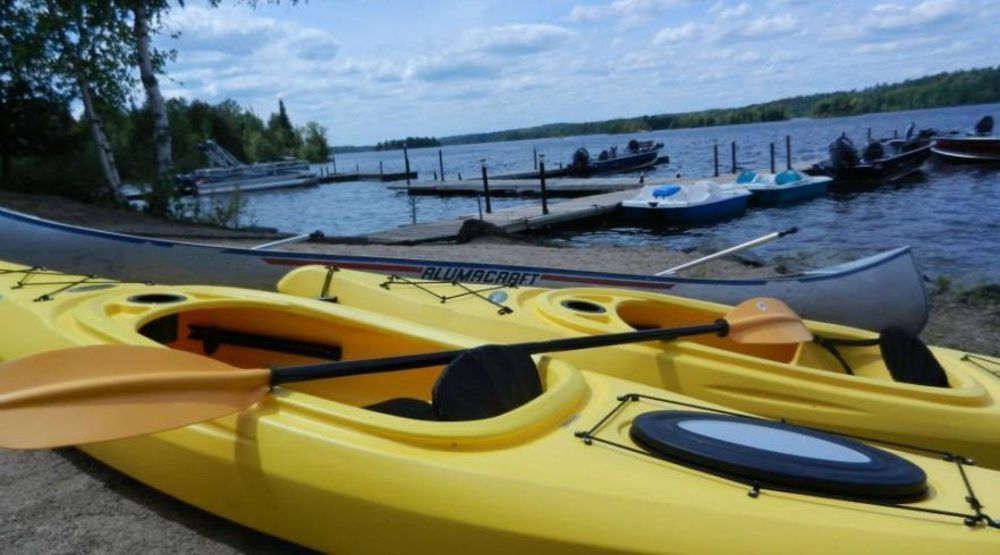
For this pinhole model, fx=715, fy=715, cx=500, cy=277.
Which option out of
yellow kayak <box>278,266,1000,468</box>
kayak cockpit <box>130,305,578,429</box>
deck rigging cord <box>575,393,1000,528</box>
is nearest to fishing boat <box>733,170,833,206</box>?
yellow kayak <box>278,266,1000,468</box>

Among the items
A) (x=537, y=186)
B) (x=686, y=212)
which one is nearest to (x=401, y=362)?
(x=686, y=212)

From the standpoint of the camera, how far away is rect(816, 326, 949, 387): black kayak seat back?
3783 millimetres

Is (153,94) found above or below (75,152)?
above

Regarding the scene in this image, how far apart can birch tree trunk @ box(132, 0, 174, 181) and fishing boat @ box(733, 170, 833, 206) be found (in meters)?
14.6

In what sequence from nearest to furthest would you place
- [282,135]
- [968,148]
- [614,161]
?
[968,148] < [614,161] < [282,135]

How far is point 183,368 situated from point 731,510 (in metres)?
1.94

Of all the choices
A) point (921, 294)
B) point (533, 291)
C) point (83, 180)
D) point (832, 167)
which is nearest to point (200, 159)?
point (83, 180)

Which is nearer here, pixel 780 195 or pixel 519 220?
pixel 519 220

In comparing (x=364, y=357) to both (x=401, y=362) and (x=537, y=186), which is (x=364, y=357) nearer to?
(x=401, y=362)

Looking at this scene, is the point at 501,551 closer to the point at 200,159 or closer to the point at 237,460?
the point at 237,460

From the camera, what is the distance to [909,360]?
152 inches

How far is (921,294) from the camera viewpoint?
586 cm

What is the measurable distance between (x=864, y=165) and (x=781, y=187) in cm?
531

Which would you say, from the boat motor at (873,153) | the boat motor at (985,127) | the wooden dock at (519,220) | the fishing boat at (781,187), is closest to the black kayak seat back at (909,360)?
the wooden dock at (519,220)
